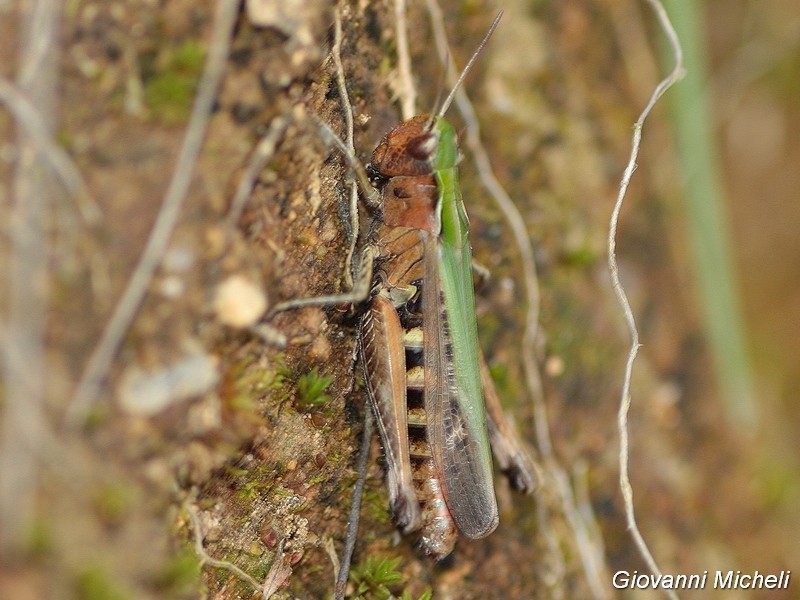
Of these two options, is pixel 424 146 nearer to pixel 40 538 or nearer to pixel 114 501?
pixel 114 501

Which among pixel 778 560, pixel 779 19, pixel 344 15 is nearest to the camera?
pixel 344 15

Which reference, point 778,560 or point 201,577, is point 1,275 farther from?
point 778,560

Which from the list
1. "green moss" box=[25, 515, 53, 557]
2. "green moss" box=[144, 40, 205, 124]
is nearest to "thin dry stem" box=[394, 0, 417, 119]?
"green moss" box=[144, 40, 205, 124]

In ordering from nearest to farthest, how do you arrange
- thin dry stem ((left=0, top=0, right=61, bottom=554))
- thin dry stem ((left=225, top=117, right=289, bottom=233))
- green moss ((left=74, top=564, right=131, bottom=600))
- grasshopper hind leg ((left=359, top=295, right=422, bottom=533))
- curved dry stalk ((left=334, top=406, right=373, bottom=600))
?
thin dry stem ((left=0, top=0, right=61, bottom=554))
green moss ((left=74, top=564, right=131, bottom=600))
thin dry stem ((left=225, top=117, right=289, bottom=233))
grasshopper hind leg ((left=359, top=295, right=422, bottom=533))
curved dry stalk ((left=334, top=406, right=373, bottom=600))

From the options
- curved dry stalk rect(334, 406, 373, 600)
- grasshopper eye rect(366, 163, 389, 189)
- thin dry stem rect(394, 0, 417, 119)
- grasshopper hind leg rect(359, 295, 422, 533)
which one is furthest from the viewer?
thin dry stem rect(394, 0, 417, 119)

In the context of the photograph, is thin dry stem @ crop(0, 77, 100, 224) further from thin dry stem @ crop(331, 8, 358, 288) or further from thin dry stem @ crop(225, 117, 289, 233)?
thin dry stem @ crop(331, 8, 358, 288)

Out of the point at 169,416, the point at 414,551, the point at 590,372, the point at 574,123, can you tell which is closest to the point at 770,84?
the point at 574,123

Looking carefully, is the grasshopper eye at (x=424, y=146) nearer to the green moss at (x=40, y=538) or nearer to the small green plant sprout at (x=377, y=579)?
the small green plant sprout at (x=377, y=579)
